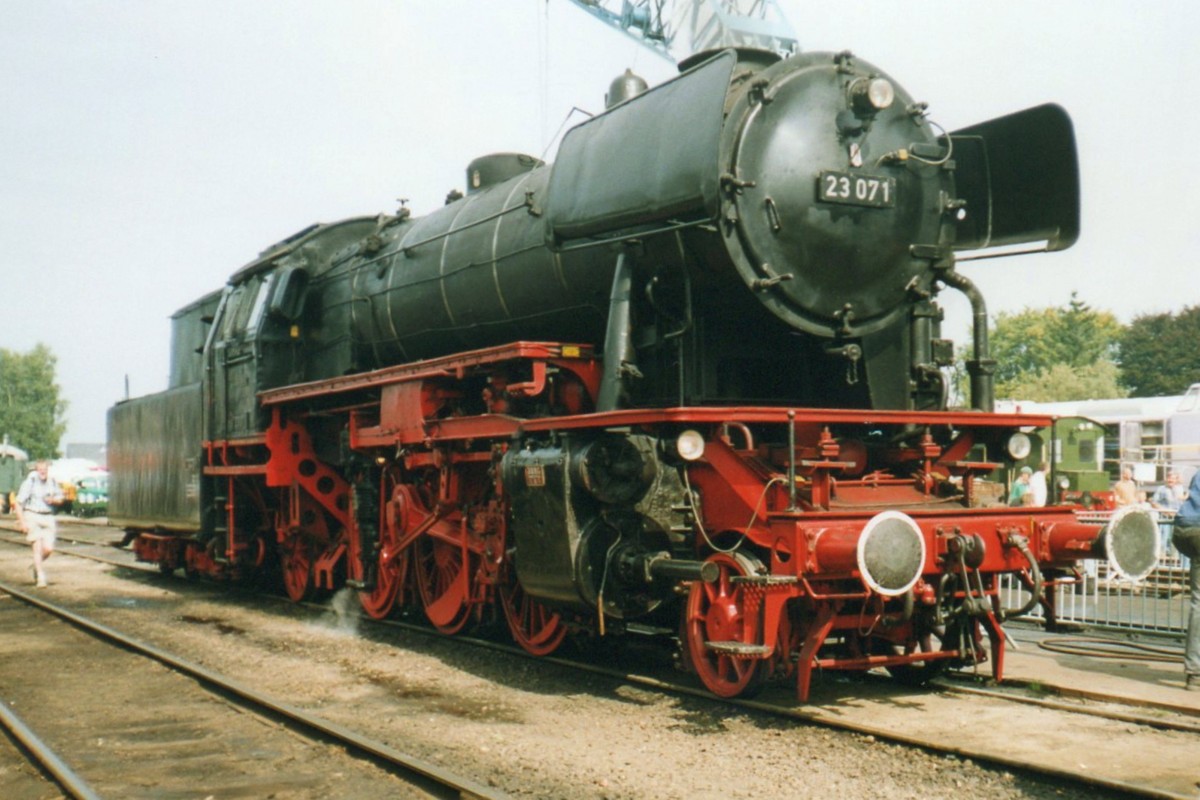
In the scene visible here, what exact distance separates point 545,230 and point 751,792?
4.14 meters

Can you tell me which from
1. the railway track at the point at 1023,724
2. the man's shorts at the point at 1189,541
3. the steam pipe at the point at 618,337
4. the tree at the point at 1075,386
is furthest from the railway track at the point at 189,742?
the tree at the point at 1075,386

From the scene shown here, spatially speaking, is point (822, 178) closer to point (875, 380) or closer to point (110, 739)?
point (875, 380)

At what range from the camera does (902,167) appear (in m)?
7.03

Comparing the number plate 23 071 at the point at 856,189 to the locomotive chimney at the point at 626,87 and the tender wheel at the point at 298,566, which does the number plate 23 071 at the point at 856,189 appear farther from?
the tender wheel at the point at 298,566

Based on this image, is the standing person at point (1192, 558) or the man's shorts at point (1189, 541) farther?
the man's shorts at point (1189, 541)

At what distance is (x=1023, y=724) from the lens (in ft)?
20.4

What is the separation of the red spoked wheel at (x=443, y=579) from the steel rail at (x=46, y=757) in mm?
Result: 3216

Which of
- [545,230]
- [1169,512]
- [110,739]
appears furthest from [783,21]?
[110,739]

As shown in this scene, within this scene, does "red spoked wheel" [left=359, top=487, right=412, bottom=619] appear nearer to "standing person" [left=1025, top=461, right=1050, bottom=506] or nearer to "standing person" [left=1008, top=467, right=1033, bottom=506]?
"standing person" [left=1008, top=467, right=1033, bottom=506]

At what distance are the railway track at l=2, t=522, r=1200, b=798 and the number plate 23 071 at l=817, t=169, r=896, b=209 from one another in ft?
9.62

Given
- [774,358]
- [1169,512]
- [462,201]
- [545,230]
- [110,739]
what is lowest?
[110,739]

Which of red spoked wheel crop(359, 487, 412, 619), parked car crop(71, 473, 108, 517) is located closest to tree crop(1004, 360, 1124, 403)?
parked car crop(71, 473, 108, 517)

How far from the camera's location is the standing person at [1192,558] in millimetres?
7613

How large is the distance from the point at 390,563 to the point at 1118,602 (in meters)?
6.63
